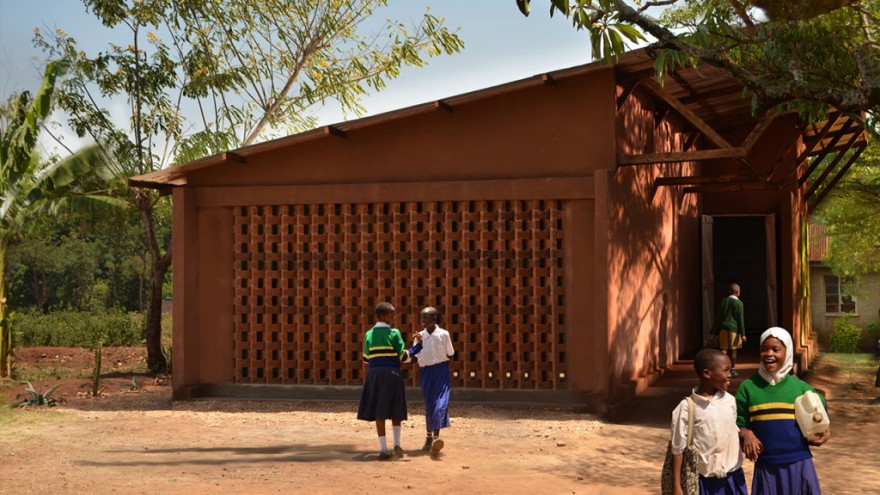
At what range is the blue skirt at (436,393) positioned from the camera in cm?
970

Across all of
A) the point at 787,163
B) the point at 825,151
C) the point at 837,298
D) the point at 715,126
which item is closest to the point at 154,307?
the point at 715,126

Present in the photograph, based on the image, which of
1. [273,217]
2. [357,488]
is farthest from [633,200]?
[357,488]

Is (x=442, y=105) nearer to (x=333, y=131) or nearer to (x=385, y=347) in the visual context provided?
(x=333, y=131)

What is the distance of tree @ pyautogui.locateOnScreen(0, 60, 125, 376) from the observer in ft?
55.1

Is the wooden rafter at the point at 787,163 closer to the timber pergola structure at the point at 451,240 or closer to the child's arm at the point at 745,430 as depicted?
the timber pergola structure at the point at 451,240

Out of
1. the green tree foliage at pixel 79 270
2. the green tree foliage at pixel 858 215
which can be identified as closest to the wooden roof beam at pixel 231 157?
the green tree foliage at pixel 858 215

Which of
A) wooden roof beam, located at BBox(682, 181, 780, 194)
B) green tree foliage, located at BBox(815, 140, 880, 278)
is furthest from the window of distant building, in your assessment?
wooden roof beam, located at BBox(682, 181, 780, 194)

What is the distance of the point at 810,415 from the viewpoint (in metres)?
5.08

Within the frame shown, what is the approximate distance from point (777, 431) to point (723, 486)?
389mm

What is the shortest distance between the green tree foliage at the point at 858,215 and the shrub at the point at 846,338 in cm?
229

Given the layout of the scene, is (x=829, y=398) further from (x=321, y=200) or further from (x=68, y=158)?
(x=68, y=158)

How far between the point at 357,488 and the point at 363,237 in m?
5.39

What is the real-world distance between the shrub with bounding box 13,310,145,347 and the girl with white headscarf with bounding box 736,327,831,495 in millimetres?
22164

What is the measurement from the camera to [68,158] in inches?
707
